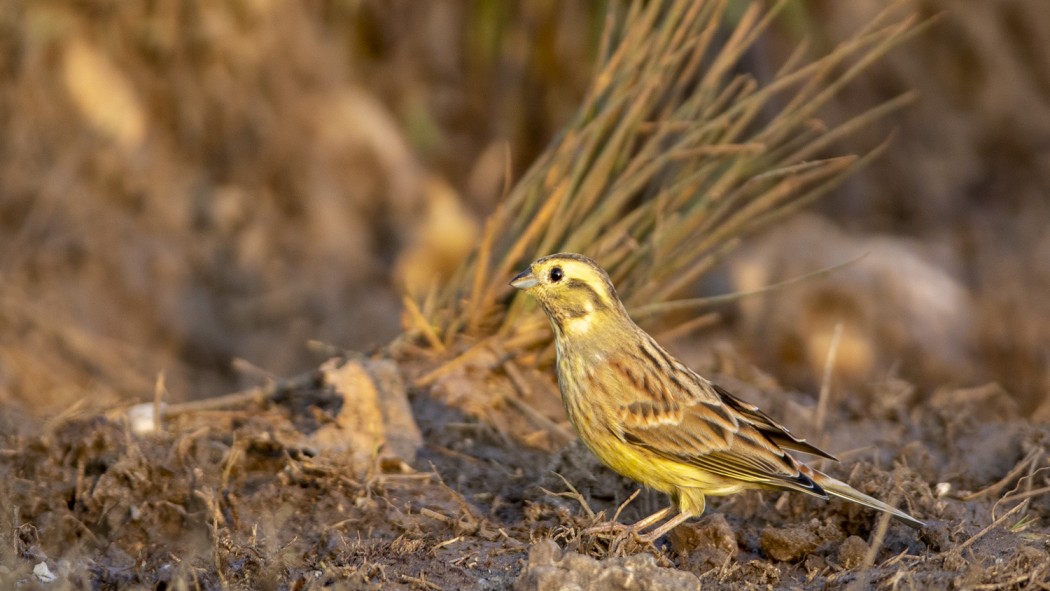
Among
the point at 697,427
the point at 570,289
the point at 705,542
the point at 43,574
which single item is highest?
the point at 570,289

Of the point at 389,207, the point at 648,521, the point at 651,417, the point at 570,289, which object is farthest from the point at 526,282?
the point at 389,207

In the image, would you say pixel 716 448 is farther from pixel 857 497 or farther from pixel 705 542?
pixel 857 497

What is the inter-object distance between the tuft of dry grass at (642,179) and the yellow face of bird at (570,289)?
759 mm

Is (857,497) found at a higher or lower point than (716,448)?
lower

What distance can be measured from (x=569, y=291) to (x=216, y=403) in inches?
64.4

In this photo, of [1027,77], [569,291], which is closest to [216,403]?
[569,291]

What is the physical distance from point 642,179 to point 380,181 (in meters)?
3.60

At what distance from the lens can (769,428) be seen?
4406mm

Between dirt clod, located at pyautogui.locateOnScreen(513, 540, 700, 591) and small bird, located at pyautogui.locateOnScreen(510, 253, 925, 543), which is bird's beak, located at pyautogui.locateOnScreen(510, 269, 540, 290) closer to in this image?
small bird, located at pyautogui.locateOnScreen(510, 253, 925, 543)

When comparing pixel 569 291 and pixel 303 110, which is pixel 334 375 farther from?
pixel 303 110

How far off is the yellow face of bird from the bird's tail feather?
0.91 metres

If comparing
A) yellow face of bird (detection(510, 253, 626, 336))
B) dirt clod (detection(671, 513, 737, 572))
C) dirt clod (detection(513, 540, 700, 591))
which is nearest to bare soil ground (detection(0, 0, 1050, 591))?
yellow face of bird (detection(510, 253, 626, 336))

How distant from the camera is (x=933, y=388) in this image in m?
7.63

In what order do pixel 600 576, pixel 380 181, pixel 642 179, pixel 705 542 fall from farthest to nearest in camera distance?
pixel 380 181 < pixel 642 179 < pixel 705 542 < pixel 600 576
